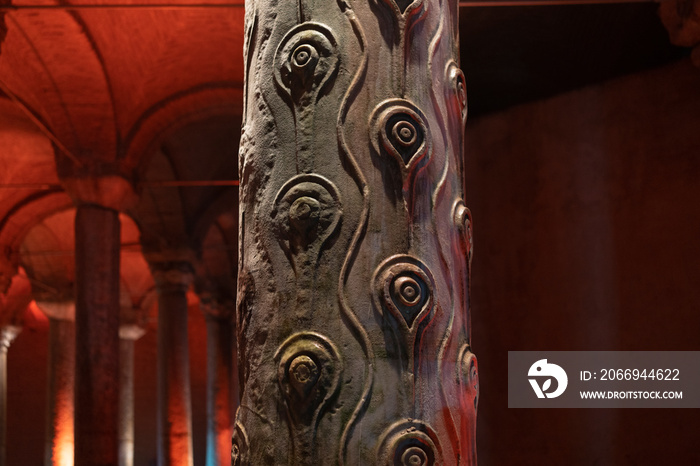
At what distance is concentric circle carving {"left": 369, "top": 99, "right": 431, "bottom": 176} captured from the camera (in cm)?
147

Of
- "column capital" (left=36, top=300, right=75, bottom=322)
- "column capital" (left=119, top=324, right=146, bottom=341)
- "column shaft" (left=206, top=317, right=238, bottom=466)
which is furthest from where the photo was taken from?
"column capital" (left=119, top=324, right=146, bottom=341)

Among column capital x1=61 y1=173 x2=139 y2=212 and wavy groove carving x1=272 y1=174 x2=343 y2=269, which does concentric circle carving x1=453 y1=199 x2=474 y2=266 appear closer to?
wavy groove carving x1=272 y1=174 x2=343 y2=269

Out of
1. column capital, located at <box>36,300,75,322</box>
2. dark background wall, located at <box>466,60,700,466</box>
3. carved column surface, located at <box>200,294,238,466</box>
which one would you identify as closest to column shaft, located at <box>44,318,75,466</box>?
column capital, located at <box>36,300,75,322</box>

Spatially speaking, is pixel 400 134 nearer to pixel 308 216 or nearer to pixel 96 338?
pixel 308 216

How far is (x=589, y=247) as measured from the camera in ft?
25.8

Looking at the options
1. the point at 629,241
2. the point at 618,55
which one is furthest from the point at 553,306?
the point at 618,55

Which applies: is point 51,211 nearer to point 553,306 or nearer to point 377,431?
point 553,306

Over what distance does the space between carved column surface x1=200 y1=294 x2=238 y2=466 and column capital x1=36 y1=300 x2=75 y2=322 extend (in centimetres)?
235

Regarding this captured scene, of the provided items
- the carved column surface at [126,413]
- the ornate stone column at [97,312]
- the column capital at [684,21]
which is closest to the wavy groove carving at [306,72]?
the column capital at [684,21]

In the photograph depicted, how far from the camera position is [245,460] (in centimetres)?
146

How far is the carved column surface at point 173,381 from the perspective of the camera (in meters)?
11.2

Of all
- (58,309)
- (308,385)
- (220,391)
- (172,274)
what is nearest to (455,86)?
(308,385)

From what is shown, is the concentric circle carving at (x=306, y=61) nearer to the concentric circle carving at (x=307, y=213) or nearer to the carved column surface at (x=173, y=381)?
the concentric circle carving at (x=307, y=213)

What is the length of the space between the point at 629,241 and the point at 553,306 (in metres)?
1.03
